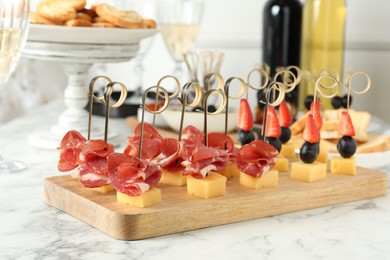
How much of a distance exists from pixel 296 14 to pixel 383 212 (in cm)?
114

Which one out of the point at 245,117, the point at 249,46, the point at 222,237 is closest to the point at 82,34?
the point at 245,117

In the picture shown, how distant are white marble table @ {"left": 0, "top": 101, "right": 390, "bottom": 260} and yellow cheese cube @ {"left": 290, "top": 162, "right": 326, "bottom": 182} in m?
0.05

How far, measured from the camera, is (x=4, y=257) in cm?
83

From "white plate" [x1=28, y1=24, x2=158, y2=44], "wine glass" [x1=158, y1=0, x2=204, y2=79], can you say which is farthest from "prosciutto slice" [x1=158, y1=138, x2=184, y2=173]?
"wine glass" [x1=158, y1=0, x2=204, y2=79]

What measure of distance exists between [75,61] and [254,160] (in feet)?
2.05

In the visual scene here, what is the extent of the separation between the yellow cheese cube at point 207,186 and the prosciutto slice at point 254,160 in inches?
1.8

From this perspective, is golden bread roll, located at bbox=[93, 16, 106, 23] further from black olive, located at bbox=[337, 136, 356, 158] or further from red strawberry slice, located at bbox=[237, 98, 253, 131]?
black olive, located at bbox=[337, 136, 356, 158]

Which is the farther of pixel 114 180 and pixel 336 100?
pixel 336 100

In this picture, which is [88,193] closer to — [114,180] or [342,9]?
[114,180]

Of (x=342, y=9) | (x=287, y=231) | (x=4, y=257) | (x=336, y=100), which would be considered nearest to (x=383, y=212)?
(x=287, y=231)

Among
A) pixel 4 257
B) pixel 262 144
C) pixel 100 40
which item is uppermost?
pixel 100 40

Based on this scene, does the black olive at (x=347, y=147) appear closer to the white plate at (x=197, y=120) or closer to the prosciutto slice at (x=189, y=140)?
the prosciutto slice at (x=189, y=140)

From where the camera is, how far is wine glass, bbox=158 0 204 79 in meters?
2.02

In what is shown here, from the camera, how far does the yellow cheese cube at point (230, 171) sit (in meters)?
1.08
